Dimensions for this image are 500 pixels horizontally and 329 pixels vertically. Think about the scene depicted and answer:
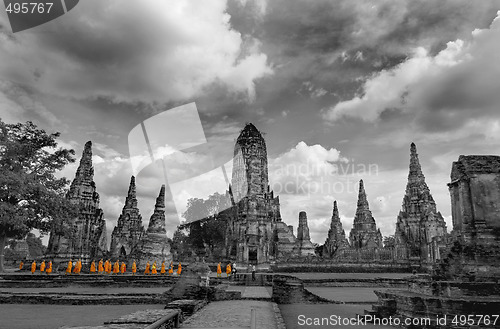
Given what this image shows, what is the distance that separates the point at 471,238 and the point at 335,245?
33.9 metres

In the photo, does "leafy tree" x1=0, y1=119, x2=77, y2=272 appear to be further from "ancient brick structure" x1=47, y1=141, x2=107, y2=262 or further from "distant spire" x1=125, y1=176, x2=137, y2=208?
"distant spire" x1=125, y1=176, x2=137, y2=208

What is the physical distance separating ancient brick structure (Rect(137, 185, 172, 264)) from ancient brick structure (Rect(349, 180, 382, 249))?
2447cm

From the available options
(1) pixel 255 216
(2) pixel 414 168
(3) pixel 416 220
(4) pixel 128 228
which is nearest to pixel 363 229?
(3) pixel 416 220

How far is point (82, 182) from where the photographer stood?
29.6 metres

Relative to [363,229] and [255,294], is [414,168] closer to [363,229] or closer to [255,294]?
[363,229]

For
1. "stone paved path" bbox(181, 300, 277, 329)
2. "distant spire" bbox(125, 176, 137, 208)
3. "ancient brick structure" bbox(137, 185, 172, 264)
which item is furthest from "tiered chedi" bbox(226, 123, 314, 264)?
"stone paved path" bbox(181, 300, 277, 329)

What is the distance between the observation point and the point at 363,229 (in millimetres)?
43438

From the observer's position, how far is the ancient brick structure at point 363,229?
4234cm

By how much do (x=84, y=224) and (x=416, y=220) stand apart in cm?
3245

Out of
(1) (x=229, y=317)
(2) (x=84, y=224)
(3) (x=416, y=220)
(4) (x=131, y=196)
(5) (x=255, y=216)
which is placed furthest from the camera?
(4) (x=131, y=196)

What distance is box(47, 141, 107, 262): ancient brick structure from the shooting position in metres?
27.0

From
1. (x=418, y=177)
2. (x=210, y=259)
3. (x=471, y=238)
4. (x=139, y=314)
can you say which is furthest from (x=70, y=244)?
(x=418, y=177)

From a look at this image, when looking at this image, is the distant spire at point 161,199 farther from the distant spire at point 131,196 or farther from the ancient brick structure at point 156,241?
the distant spire at point 131,196

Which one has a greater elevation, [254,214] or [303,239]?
[254,214]
